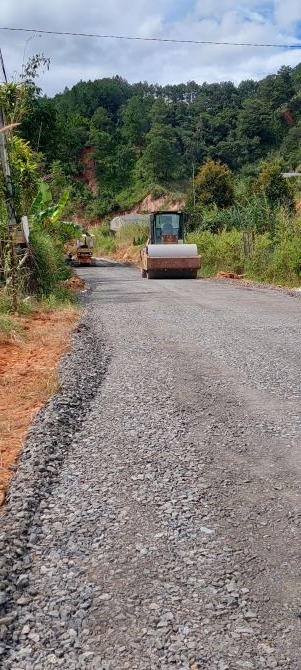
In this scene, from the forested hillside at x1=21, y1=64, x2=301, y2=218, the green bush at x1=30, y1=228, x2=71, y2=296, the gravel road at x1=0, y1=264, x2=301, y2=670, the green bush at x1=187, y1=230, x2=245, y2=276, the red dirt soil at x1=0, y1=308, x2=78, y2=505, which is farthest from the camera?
the forested hillside at x1=21, y1=64, x2=301, y2=218

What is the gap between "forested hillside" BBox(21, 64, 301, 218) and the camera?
7388cm

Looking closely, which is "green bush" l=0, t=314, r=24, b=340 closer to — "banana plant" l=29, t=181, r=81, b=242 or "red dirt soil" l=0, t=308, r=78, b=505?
"red dirt soil" l=0, t=308, r=78, b=505

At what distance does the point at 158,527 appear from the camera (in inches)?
124

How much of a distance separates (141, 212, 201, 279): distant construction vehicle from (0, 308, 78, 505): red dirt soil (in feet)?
34.9

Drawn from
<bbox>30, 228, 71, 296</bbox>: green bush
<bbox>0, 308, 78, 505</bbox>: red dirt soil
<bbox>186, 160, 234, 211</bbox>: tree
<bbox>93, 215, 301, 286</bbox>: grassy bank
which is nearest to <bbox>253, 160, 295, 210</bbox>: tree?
<bbox>186, 160, 234, 211</bbox>: tree

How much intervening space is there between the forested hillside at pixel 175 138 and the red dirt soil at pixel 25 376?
55151mm

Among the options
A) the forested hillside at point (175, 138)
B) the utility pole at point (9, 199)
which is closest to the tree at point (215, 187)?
the forested hillside at point (175, 138)

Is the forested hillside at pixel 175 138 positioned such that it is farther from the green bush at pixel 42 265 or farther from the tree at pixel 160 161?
the green bush at pixel 42 265

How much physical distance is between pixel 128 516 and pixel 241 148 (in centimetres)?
7557

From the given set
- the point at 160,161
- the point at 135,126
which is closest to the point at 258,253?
the point at 160,161

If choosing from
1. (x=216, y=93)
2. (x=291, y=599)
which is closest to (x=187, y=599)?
(x=291, y=599)

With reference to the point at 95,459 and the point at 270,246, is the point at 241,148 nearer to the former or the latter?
the point at 270,246

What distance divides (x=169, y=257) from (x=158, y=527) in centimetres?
1826

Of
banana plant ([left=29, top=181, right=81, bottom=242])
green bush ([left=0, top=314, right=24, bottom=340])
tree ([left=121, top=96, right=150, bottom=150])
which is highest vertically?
tree ([left=121, top=96, right=150, bottom=150])
